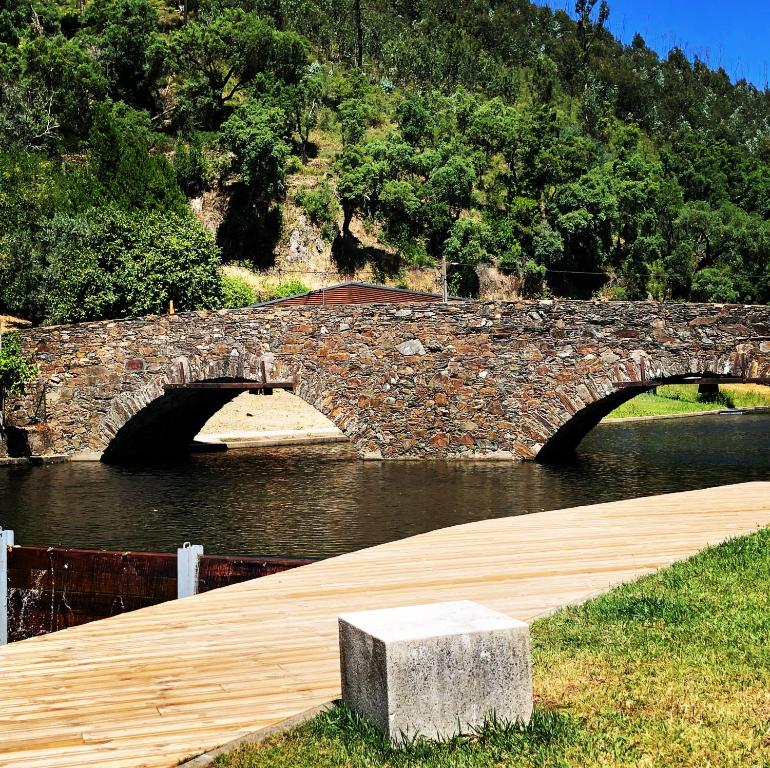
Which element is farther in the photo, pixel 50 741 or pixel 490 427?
pixel 490 427

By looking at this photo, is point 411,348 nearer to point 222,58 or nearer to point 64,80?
point 64,80

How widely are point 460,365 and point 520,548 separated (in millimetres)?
12092

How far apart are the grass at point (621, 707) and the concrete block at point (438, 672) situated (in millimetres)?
76

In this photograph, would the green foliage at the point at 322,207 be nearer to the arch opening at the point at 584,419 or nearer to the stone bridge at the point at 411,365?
the stone bridge at the point at 411,365

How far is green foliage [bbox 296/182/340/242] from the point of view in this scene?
5850 centimetres

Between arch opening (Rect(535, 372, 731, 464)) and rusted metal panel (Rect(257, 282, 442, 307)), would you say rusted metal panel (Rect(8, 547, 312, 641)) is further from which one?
rusted metal panel (Rect(257, 282, 442, 307))

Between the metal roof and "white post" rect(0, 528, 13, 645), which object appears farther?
the metal roof

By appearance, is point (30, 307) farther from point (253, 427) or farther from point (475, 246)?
point (475, 246)

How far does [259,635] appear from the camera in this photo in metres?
5.80

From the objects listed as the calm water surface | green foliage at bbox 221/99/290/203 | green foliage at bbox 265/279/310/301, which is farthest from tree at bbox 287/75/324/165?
the calm water surface

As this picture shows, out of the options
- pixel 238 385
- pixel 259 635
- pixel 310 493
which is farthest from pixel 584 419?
pixel 259 635

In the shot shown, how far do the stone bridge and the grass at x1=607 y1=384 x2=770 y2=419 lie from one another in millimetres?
15927

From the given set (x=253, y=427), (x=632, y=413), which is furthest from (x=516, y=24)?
(x=253, y=427)

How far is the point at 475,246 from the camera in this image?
56062mm
